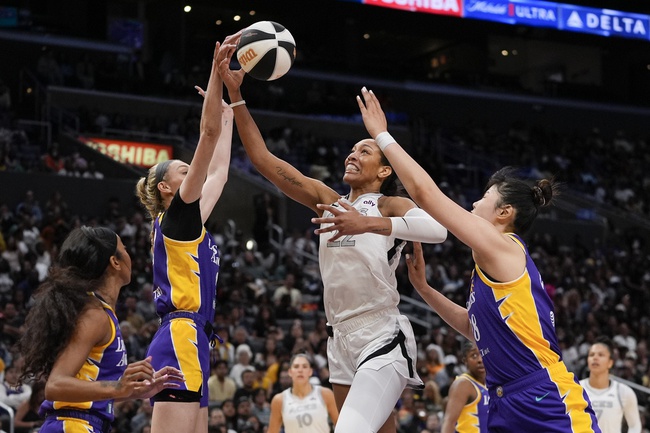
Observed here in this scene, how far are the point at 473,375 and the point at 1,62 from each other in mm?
20950

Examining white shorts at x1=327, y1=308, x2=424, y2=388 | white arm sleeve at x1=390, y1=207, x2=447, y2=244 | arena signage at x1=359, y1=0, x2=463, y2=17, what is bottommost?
white shorts at x1=327, y1=308, x2=424, y2=388

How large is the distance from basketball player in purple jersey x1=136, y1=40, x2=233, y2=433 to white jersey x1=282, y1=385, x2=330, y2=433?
4661mm

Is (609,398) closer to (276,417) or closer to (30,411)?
(276,417)

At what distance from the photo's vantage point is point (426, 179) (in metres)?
4.60

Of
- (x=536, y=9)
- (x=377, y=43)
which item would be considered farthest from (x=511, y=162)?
(x=377, y=43)

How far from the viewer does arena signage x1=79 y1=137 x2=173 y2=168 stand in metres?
24.2

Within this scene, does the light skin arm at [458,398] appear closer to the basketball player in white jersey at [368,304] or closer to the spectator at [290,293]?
the basketball player in white jersey at [368,304]

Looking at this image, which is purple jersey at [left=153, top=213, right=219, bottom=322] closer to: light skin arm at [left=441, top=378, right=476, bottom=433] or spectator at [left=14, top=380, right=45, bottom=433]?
light skin arm at [left=441, top=378, right=476, bottom=433]

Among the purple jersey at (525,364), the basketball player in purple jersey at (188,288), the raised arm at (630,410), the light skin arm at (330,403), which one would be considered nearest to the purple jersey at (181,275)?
the basketball player in purple jersey at (188,288)

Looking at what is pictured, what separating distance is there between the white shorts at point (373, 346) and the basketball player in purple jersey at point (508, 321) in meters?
0.71

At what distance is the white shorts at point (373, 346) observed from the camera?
18.1 feet

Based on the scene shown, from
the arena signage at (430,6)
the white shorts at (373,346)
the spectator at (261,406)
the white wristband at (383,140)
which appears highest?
the arena signage at (430,6)

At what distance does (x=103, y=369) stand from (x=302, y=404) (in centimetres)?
581

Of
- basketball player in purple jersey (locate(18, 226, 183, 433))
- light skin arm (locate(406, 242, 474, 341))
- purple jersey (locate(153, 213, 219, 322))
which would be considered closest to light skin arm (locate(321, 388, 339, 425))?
light skin arm (locate(406, 242, 474, 341))
